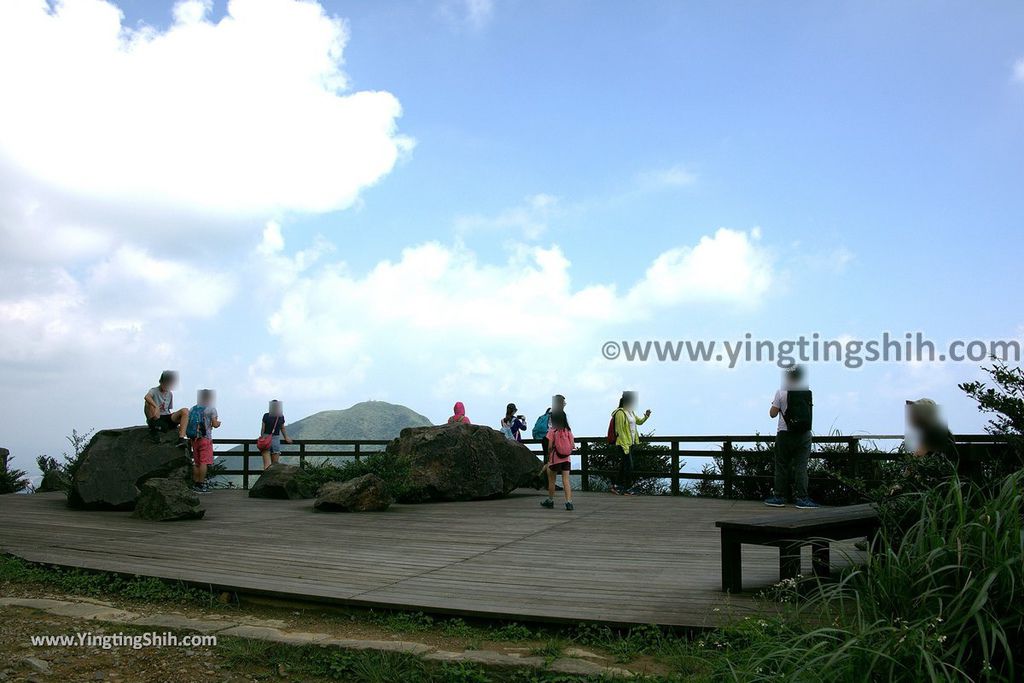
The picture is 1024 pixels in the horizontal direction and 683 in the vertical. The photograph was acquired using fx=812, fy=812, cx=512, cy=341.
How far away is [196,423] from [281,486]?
1710 millimetres

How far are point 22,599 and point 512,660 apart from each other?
408 centimetres

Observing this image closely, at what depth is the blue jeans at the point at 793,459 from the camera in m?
10.8

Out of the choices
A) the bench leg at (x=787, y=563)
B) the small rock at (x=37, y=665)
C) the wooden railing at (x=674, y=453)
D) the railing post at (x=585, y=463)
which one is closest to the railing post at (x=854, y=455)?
the wooden railing at (x=674, y=453)

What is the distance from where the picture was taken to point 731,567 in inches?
215

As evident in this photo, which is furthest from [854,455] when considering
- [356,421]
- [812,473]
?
[356,421]

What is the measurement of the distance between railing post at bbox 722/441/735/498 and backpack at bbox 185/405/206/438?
8.49 metres

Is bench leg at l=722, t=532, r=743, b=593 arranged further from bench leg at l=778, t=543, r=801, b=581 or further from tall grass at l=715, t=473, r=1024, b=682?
tall grass at l=715, t=473, r=1024, b=682

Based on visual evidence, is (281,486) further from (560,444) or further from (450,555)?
(450,555)

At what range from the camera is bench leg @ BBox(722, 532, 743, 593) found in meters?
5.45

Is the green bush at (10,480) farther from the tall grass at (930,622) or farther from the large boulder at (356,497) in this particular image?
the tall grass at (930,622)

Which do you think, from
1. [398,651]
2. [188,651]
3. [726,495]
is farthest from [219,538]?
[726,495]

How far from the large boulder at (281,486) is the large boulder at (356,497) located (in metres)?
2.22

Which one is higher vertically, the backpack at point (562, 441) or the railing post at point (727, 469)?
the backpack at point (562, 441)

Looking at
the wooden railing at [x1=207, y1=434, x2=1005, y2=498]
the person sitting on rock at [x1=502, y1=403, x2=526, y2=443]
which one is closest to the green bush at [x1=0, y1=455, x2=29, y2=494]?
the wooden railing at [x1=207, y1=434, x2=1005, y2=498]
